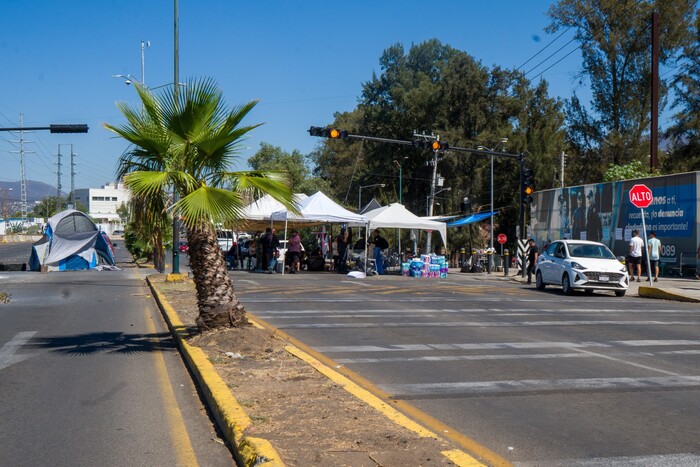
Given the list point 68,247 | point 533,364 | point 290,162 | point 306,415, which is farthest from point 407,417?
point 290,162

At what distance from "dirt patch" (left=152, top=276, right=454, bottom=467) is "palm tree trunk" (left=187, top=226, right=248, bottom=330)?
514 millimetres

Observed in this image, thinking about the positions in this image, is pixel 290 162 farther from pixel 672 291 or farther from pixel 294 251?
pixel 672 291

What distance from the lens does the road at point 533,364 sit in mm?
6117

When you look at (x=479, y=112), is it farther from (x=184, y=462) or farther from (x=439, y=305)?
(x=184, y=462)

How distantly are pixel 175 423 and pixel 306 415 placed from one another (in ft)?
4.22

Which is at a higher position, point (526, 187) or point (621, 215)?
point (526, 187)

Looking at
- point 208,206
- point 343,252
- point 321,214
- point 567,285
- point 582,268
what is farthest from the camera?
point 343,252

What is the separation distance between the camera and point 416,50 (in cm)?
8056

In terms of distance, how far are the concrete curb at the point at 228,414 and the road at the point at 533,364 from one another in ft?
5.83

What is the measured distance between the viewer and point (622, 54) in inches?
2041

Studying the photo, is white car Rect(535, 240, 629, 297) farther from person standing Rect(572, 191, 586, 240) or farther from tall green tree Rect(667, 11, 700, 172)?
tall green tree Rect(667, 11, 700, 172)

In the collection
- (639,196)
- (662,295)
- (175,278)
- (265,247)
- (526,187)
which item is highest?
(526,187)

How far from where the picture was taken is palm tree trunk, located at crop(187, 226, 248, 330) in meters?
10.3

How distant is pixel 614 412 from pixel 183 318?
834 centimetres
